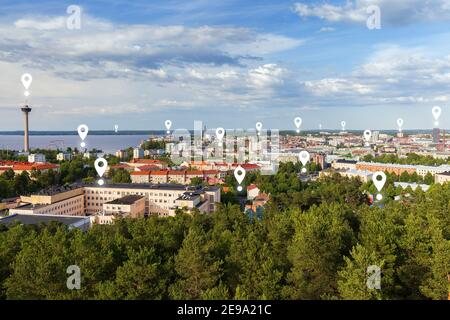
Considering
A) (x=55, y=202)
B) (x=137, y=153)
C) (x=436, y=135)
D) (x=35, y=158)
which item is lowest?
(x=55, y=202)

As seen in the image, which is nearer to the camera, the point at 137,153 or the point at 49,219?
the point at 49,219

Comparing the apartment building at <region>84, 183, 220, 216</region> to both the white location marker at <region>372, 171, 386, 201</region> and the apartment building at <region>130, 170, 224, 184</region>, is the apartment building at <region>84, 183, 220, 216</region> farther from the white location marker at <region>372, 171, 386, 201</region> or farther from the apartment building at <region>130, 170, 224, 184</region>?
the white location marker at <region>372, 171, 386, 201</region>

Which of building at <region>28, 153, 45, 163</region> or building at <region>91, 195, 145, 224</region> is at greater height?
building at <region>28, 153, 45, 163</region>

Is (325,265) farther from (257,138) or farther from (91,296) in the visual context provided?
(257,138)

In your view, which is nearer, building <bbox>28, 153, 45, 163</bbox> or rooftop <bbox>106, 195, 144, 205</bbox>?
rooftop <bbox>106, 195, 144, 205</bbox>

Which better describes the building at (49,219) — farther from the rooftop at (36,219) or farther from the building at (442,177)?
the building at (442,177)

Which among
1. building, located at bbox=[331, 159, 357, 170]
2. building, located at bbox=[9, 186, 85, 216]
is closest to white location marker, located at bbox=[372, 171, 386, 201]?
building, located at bbox=[331, 159, 357, 170]

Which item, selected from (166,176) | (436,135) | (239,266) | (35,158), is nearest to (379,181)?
(166,176)

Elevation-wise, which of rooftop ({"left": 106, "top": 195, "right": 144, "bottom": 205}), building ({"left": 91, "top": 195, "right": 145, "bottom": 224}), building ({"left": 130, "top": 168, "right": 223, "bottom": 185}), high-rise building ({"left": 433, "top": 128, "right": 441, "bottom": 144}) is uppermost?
high-rise building ({"left": 433, "top": 128, "right": 441, "bottom": 144})
